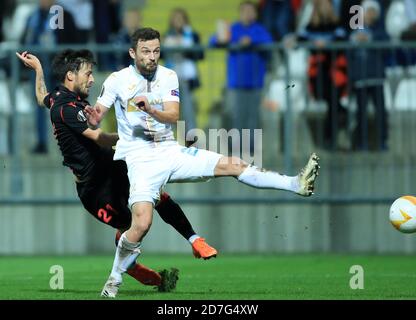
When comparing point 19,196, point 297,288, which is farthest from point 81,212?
point 297,288

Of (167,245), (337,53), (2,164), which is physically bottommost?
(167,245)

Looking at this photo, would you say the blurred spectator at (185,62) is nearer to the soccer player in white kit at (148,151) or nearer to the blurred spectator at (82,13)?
the blurred spectator at (82,13)

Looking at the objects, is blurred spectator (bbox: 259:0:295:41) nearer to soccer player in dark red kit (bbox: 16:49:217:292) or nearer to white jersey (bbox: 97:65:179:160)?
soccer player in dark red kit (bbox: 16:49:217:292)

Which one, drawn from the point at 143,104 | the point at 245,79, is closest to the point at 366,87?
the point at 245,79

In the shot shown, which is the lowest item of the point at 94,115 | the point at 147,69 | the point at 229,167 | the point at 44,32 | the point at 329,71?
the point at 229,167

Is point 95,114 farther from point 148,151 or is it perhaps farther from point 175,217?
point 175,217

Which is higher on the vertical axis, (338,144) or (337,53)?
(337,53)

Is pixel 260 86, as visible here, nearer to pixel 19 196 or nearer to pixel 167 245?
pixel 167 245

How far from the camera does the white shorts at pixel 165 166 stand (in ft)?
39.1

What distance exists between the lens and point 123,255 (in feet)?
38.7

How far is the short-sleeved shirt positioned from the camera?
12500mm

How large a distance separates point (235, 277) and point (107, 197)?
2.32 metres

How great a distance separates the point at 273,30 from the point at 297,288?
27.1ft

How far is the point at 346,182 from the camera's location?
18453 mm
